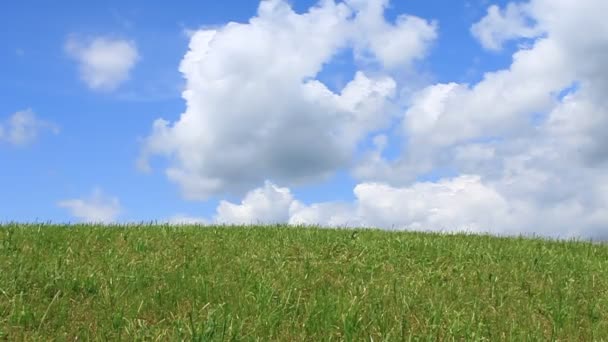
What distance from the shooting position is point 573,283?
10.6 meters

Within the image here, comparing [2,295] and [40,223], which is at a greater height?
[40,223]

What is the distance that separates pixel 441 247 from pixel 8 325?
784 centimetres

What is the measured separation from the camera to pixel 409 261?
11.4 meters

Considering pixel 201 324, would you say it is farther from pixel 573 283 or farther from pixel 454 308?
pixel 573 283

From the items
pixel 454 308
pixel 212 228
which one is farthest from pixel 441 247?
pixel 212 228

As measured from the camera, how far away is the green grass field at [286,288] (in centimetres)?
760

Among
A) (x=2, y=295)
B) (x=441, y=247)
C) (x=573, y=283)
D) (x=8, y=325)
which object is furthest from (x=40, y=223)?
(x=573, y=283)

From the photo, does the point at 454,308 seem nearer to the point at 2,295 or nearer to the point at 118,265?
the point at 118,265

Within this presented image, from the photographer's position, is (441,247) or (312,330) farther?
(441,247)

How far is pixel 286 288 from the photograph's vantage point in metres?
9.10

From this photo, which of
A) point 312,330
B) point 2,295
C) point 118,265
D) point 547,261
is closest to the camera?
point 312,330

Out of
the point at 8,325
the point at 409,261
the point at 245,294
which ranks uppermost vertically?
the point at 409,261

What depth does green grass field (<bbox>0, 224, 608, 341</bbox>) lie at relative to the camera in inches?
299

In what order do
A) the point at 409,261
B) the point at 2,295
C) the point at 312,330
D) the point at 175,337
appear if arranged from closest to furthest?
the point at 175,337, the point at 312,330, the point at 2,295, the point at 409,261
